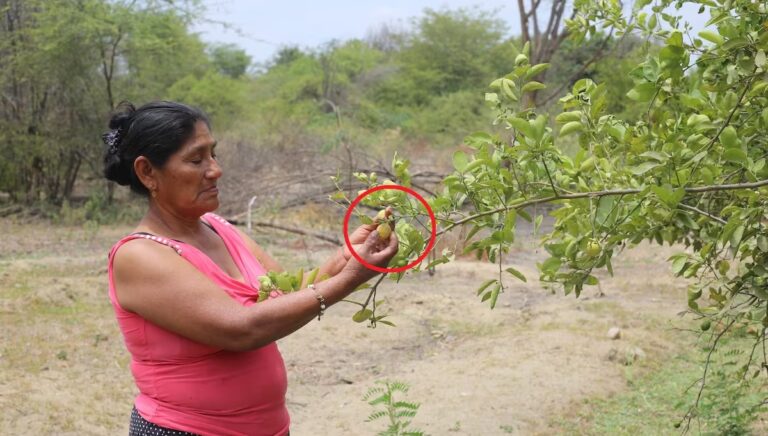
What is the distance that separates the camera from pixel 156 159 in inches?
83.8

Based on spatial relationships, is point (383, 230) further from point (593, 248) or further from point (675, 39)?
point (675, 39)

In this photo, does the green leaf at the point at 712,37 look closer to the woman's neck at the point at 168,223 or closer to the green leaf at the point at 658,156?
the green leaf at the point at 658,156

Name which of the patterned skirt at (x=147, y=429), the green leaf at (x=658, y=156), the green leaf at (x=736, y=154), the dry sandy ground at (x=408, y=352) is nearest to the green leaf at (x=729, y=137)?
the green leaf at (x=736, y=154)

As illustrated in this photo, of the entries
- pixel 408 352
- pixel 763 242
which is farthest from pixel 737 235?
pixel 408 352

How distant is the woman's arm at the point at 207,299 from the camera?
1912 mm

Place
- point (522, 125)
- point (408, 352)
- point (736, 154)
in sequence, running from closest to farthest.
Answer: point (522, 125)
point (736, 154)
point (408, 352)

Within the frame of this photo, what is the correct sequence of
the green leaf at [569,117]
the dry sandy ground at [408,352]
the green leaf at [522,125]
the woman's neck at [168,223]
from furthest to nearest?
the dry sandy ground at [408,352], the woman's neck at [168,223], the green leaf at [569,117], the green leaf at [522,125]

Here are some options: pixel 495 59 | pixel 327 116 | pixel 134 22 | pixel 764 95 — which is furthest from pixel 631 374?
pixel 495 59

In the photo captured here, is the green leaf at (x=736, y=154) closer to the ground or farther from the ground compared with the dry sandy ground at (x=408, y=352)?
farther from the ground

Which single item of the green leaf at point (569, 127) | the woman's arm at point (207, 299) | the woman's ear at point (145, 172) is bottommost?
the woman's arm at point (207, 299)

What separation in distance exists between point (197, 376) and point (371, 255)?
1.79ft

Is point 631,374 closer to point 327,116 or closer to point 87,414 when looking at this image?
point 87,414

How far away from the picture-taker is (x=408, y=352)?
6.65 m

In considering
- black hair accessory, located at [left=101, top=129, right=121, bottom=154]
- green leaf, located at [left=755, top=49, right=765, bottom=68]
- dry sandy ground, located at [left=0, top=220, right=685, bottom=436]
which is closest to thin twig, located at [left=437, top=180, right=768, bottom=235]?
green leaf, located at [left=755, top=49, right=765, bottom=68]
